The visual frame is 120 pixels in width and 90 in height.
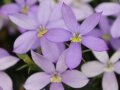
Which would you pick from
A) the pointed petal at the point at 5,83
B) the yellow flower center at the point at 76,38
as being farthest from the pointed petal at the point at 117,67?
the pointed petal at the point at 5,83

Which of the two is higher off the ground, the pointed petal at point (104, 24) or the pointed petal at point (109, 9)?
the pointed petal at point (109, 9)

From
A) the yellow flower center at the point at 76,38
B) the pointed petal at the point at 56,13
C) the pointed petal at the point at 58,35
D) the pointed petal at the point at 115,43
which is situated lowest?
the pointed petal at the point at 115,43

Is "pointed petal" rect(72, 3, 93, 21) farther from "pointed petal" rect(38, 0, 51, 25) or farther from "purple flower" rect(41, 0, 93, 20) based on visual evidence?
"pointed petal" rect(38, 0, 51, 25)

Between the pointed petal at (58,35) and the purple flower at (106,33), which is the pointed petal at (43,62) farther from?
the purple flower at (106,33)

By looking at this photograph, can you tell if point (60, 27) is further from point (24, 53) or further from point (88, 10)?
point (88, 10)

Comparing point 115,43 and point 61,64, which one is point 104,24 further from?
point 61,64

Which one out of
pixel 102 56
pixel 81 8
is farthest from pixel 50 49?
pixel 81 8
